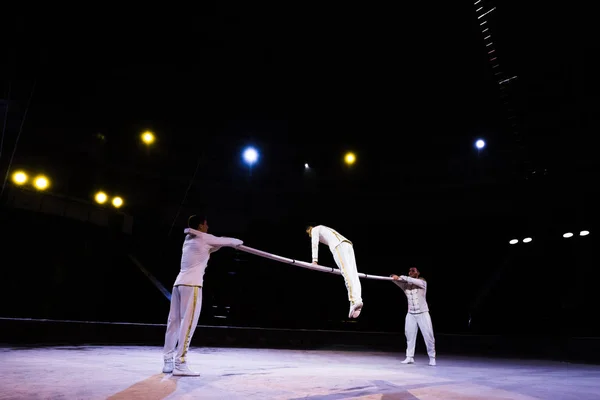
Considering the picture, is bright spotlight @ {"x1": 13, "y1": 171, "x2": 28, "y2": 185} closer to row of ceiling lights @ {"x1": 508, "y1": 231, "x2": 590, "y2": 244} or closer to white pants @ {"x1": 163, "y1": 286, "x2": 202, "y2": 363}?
white pants @ {"x1": 163, "y1": 286, "x2": 202, "y2": 363}

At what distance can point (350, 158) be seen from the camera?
1847cm

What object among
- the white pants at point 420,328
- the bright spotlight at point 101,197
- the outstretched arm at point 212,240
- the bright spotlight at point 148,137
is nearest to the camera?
the outstretched arm at point 212,240

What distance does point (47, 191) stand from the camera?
14789 millimetres

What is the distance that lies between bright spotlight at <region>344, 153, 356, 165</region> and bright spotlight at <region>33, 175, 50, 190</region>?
37.5 feet

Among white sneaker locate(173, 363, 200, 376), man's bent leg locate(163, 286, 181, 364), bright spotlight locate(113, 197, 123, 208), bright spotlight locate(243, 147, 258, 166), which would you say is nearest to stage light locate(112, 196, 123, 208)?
bright spotlight locate(113, 197, 123, 208)

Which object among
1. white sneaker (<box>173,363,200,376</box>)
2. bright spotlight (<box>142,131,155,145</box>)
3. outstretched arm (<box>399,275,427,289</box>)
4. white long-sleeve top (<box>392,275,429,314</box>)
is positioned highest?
bright spotlight (<box>142,131,155,145</box>)

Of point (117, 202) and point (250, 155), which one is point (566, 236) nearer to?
point (250, 155)

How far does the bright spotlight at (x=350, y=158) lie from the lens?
18.4 metres

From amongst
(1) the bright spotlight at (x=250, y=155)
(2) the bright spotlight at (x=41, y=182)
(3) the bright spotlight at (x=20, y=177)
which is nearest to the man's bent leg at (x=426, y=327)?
(1) the bright spotlight at (x=250, y=155)

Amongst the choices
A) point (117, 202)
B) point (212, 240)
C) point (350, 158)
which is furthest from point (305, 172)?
point (212, 240)

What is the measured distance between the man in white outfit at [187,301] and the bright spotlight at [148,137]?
12.7 metres

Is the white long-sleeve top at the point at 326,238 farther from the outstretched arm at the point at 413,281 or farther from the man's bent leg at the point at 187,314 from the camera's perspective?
the man's bent leg at the point at 187,314

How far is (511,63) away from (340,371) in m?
8.90

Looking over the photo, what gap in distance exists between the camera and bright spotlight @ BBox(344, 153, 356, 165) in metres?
18.4
